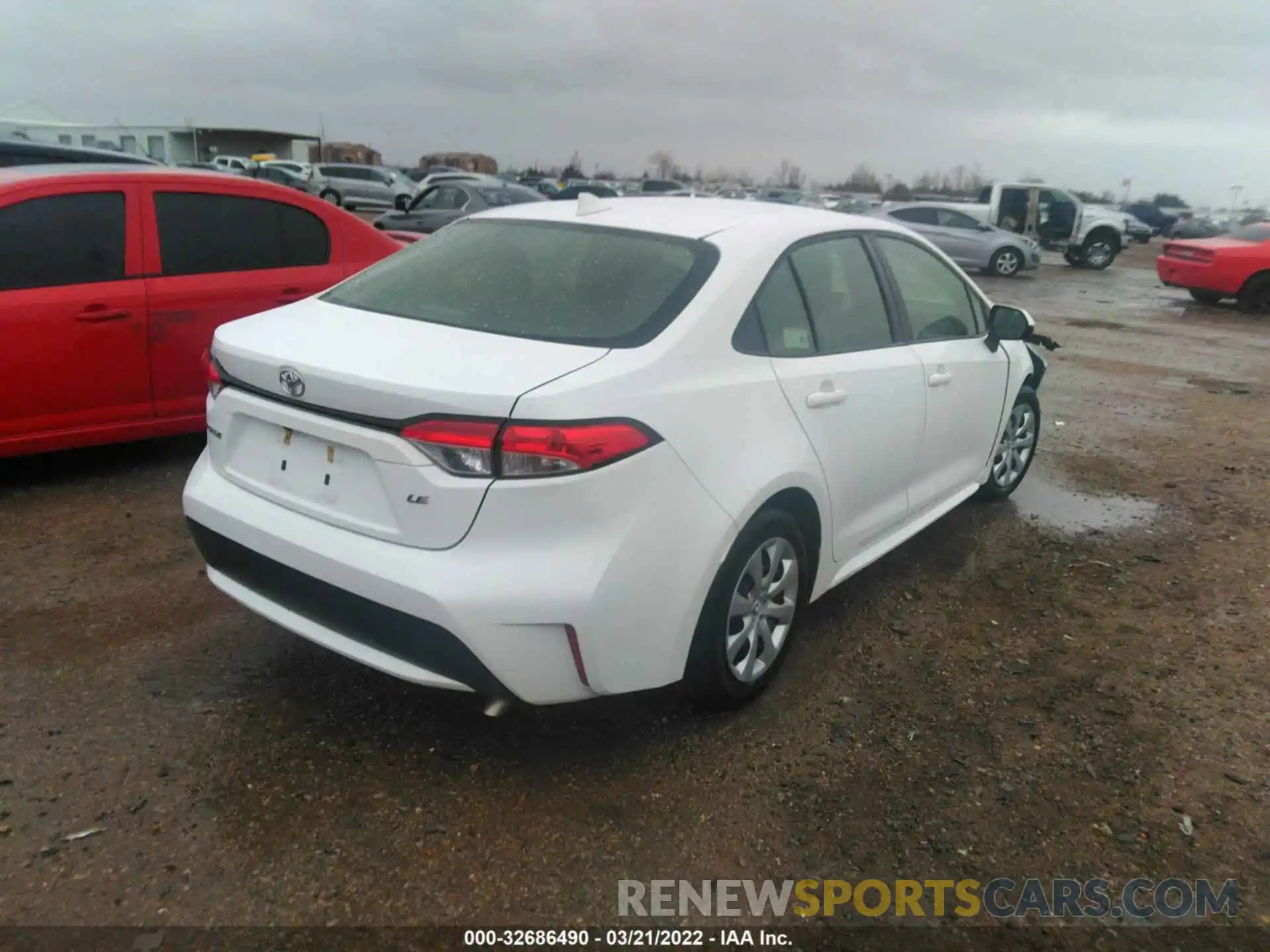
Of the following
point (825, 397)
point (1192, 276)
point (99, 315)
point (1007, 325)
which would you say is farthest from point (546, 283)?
point (1192, 276)

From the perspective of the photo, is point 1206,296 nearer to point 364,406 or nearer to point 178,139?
point 364,406

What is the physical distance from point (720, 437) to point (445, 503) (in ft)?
2.69

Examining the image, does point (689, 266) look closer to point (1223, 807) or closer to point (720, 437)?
point (720, 437)

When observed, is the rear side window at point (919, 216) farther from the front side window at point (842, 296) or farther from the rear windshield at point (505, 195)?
the front side window at point (842, 296)

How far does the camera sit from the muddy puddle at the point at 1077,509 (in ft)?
17.0

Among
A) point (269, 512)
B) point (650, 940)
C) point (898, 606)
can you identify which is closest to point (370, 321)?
point (269, 512)

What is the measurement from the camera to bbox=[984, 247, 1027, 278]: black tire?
19781mm

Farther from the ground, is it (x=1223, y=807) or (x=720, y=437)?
(x=720, y=437)

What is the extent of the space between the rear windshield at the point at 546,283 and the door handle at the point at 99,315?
6.08ft

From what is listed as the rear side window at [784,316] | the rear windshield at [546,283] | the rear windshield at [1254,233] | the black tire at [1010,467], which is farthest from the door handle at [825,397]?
the rear windshield at [1254,233]

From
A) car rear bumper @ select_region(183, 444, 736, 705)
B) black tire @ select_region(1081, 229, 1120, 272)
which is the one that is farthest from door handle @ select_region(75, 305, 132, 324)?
black tire @ select_region(1081, 229, 1120, 272)

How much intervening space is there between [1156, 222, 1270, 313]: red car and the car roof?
14.2 m

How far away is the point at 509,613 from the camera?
2434mm

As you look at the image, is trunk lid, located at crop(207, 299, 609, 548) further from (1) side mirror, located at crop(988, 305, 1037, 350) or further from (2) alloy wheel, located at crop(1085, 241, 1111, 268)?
(2) alloy wheel, located at crop(1085, 241, 1111, 268)
